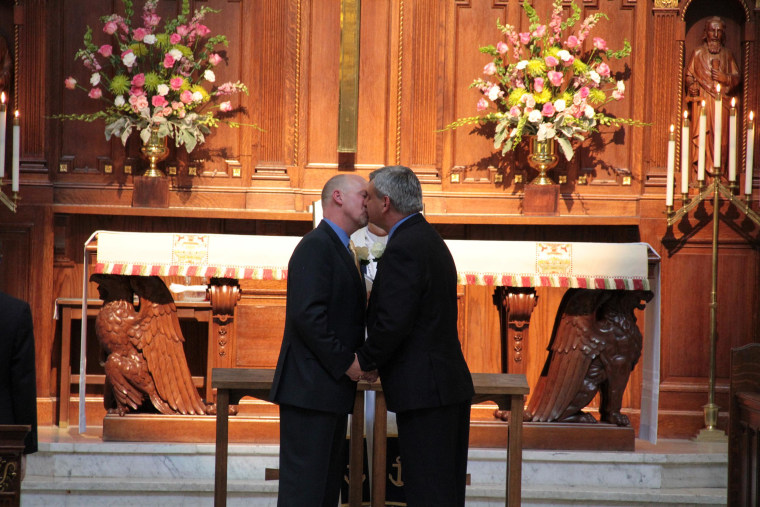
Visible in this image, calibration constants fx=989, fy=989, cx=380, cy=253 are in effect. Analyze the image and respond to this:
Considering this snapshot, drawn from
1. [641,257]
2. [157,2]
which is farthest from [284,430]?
[157,2]

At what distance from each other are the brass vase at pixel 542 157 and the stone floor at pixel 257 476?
1.98 m

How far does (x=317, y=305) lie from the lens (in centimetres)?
346

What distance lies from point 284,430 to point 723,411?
157 inches

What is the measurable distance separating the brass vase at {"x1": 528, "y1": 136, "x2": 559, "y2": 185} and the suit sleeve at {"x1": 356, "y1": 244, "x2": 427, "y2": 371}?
10.9ft

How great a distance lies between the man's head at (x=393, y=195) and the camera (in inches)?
139

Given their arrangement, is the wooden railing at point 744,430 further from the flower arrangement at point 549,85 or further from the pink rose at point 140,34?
the pink rose at point 140,34

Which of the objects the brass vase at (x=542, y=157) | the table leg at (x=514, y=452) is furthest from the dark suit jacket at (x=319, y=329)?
the brass vase at (x=542, y=157)

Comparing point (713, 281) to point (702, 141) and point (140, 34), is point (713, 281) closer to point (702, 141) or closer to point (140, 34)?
point (702, 141)

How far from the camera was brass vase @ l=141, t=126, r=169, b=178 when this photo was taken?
21.1ft

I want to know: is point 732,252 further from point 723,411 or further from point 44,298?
point 44,298

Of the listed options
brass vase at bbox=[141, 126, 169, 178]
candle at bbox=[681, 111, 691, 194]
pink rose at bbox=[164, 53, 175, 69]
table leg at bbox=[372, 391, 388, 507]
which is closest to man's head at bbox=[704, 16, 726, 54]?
candle at bbox=[681, 111, 691, 194]

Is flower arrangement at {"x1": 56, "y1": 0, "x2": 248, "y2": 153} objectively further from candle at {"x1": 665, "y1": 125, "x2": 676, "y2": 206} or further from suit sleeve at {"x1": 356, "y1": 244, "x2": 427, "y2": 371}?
suit sleeve at {"x1": 356, "y1": 244, "x2": 427, "y2": 371}

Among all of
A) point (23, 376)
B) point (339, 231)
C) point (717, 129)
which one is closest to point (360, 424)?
point (339, 231)

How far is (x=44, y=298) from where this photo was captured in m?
6.42
